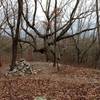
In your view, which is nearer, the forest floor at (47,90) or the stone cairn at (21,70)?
the forest floor at (47,90)

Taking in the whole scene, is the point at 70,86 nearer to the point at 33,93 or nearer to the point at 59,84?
the point at 59,84

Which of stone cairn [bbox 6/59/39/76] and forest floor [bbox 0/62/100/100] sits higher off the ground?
stone cairn [bbox 6/59/39/76]

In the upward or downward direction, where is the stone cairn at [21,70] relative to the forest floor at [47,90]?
upward

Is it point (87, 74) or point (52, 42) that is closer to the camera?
point (87, 74)

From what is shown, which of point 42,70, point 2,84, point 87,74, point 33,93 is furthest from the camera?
point 42,70

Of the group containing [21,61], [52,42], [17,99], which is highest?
[52,42]

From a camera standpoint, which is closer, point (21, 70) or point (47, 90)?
point (47, 90)

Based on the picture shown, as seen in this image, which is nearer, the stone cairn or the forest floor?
the forest floor

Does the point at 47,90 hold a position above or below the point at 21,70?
below

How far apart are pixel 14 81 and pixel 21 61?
3.80 m

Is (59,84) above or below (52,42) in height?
below

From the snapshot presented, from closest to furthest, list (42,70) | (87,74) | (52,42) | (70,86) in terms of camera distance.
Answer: (70,86), (87,74), (42,70), (52,42)

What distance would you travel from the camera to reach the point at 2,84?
38.5ft

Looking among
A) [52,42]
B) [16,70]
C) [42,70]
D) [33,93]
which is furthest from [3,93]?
[52,42]
